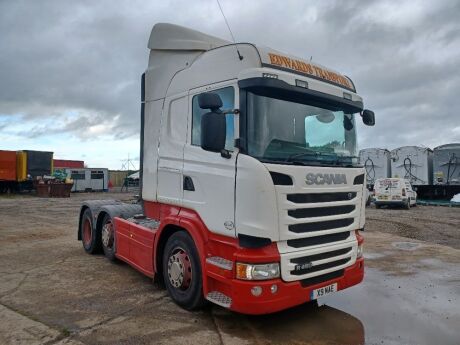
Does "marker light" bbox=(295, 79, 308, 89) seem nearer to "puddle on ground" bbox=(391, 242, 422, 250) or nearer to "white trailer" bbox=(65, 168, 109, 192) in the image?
"puddle on ground" bbox=(391, 242, 422, 250)

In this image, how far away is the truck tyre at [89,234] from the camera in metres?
8.35

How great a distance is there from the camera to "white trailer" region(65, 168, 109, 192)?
39719mm

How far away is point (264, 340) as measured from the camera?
172 inches

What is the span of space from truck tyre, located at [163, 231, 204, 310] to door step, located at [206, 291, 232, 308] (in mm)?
306

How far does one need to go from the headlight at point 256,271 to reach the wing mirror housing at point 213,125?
4.23 feet

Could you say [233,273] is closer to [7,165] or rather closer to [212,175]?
[212,175]

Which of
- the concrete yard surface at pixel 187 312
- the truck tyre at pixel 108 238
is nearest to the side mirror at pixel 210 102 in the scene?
→ the concrete yard surface at pixel 187 312

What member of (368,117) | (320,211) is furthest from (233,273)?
(368,117)

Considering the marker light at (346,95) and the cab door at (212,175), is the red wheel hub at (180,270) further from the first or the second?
the marker light at (346,95)

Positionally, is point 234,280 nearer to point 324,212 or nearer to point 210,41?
point 324,212

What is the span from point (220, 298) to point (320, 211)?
1504mm

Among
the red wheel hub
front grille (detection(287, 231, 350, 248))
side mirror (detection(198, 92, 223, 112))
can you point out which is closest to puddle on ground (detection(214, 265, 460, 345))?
the red wheel hub

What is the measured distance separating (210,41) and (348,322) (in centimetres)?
422

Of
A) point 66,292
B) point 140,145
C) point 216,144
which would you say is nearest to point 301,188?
point 216,144
